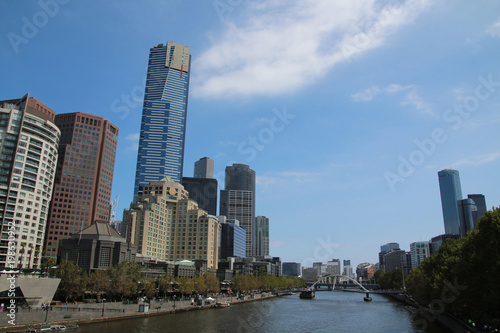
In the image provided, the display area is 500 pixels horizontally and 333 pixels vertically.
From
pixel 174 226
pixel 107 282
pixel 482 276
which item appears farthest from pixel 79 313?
pixel 174 226

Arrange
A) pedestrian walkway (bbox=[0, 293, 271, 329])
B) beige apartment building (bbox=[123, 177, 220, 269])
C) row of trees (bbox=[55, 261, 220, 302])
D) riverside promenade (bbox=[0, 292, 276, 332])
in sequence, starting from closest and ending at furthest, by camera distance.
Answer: riverside promenade (bbox=[0, 292, 276, 332]) → pedestrian walkway (bbox=[0, 293, 271, 329]) → row of trees (bbox=[55, 261, 220, 302]) → beige apartment building (bbox=[123, 177, 220, 269])

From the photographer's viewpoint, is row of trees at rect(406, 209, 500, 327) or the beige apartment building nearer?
row of trees at rect(406, 209, 500, 327)

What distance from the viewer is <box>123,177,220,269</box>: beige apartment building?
555 ft

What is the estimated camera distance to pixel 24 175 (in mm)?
129250

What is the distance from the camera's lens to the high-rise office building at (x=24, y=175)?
4875 inches

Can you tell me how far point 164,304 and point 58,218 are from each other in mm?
126399

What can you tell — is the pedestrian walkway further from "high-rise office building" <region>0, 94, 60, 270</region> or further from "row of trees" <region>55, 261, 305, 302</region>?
"high-rise office building" <region>0, 94, 60, 270</region>

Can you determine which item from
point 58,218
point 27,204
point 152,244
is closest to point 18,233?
point 27,204

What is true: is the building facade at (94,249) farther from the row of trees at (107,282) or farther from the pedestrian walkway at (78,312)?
the pedestrian walkway at (78,312)

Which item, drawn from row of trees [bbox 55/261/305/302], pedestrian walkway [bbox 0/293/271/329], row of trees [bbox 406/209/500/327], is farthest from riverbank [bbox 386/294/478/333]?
row of trees [bbox 55/261/305/302]

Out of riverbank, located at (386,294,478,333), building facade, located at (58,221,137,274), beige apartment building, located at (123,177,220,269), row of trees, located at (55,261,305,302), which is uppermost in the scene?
beige apartment building, located at (123,177,220,269)

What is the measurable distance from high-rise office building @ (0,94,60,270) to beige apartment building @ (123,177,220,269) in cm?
3798

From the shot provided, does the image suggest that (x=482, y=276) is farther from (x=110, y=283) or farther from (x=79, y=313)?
(x=110, y=283)

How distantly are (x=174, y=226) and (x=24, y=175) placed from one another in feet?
244
